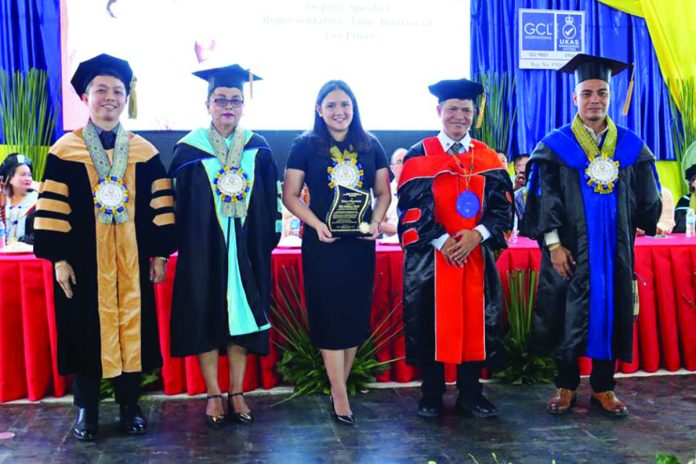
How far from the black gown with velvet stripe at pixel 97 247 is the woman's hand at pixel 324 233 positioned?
2.08 ft

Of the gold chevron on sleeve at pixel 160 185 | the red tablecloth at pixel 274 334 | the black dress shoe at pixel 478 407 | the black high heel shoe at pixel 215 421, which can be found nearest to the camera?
the gold chevron on sleeve at pixel 160 185

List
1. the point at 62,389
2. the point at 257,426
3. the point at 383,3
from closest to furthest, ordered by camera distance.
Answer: the point at 257,426, the point at 62,389, the point at 383,3

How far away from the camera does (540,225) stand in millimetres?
3049

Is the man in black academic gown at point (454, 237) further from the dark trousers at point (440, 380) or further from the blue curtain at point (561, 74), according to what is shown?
A: the blue curtain at point (561, 74)

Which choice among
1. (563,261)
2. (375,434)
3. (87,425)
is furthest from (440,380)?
(87,425)

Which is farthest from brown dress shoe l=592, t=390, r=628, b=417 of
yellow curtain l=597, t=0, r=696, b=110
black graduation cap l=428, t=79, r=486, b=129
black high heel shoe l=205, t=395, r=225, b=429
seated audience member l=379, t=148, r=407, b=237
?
yellow curtain l=597, t=0, r=696, b=110

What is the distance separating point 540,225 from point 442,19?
3714 mm

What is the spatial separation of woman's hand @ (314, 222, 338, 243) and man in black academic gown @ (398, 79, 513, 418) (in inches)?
13.8

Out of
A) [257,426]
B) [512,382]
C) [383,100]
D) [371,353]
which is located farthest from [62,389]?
[383,100]

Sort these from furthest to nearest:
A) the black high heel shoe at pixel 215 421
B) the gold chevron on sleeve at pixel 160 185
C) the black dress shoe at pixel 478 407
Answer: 1. the black dress shoe at pixel 478 407
2. the black high heel shoe at pixel 215 421
3. the gold chevron on sleeve at pixel 160 185

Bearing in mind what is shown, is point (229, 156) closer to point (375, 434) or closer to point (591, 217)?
point (375, 434)

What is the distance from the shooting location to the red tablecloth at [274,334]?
11.0 feet

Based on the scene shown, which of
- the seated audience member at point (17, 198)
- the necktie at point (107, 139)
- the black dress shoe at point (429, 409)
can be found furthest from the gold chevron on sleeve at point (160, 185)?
the seated audience member at point (17, 198)

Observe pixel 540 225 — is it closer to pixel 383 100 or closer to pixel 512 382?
pixel 512 382
